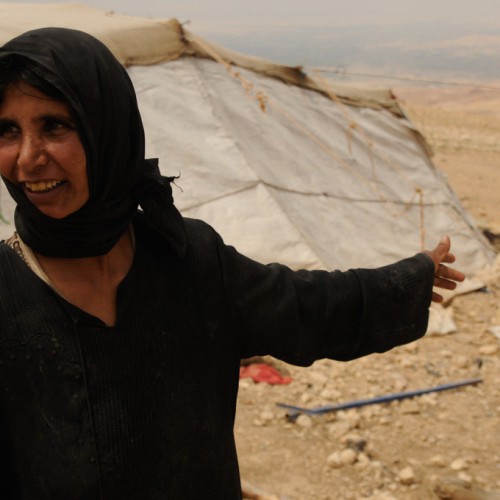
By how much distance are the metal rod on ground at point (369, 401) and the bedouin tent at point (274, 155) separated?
886 millimetres

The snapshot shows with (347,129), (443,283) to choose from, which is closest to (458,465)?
(443,283)

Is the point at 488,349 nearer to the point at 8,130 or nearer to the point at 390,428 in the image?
the point at 390,428

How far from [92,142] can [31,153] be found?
88 millimetres

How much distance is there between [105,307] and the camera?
4.03 ft

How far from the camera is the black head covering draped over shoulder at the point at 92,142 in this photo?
3.62 feet

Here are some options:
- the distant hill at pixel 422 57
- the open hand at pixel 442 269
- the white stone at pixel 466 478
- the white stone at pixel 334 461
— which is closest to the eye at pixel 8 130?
the open hand at pixel 442 269

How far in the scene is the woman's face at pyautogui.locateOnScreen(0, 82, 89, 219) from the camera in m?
1.10

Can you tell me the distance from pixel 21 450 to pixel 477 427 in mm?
2542

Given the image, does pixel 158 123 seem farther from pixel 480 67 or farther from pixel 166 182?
pixel 480 67

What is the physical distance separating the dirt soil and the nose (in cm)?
177

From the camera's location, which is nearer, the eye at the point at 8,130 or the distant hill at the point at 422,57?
the eye at the point at 8,130

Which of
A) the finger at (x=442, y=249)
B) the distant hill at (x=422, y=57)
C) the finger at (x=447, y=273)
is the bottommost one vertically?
the distant hill at (x=422, y=57)

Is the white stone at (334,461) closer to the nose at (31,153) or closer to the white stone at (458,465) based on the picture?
the white stone at (458,465)

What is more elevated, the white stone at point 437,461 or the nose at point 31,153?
the nose at point 31,153
